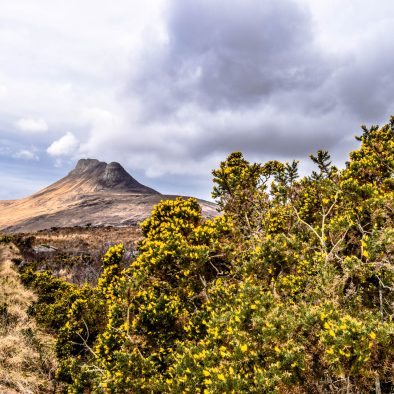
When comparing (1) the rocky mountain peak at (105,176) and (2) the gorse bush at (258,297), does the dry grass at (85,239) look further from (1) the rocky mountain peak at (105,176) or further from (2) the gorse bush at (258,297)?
(1) the rocky mountain peak at (105,176)

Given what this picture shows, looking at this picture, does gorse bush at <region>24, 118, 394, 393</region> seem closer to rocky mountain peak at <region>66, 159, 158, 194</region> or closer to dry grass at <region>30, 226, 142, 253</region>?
dry grass at <region>30, 226, 142, 253</region>

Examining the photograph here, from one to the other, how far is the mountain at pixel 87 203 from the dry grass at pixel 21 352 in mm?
46738

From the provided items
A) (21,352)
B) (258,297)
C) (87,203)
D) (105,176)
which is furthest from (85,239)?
(105,176)

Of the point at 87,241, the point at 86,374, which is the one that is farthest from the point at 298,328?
the point at 87,241

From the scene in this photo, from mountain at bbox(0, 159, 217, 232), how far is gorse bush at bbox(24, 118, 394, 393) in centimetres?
5248

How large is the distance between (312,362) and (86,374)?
8.10 m

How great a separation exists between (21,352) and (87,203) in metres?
107

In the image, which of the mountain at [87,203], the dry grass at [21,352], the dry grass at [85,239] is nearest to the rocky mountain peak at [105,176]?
the mountain at [87,203]

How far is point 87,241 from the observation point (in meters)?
50.7

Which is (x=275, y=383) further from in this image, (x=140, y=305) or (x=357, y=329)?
(x=140, y=305)

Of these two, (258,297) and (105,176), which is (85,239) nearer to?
(258,297)

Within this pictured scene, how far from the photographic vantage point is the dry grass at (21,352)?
10.2m

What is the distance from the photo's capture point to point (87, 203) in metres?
113

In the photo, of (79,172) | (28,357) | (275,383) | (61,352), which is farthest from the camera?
(79,172)
